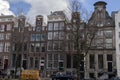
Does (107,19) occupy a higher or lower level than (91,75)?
higher

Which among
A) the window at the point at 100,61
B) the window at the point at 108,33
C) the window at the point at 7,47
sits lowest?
the window at the point at 100,61

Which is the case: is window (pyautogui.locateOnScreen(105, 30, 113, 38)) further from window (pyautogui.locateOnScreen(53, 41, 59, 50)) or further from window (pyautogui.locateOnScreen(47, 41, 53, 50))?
window (pyautogui.locateOnScreen(47, 41, 53, 50))

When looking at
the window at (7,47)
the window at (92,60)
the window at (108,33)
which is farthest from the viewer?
the window at (7,47)

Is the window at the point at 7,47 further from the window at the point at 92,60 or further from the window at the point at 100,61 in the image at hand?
the window at the point at 100,61

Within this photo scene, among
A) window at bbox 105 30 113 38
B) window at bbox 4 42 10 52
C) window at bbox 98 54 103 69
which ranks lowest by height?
window at bbox 98 54 103 69

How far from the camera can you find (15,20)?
254 feet

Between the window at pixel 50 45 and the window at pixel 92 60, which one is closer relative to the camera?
the window at pixel 92 60

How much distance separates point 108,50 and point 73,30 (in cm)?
1781

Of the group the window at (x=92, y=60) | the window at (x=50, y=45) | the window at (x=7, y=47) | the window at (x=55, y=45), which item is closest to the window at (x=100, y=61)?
the window at (x=92, y=60)

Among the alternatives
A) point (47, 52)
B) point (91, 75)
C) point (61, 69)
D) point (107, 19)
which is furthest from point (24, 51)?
point (107, 19)

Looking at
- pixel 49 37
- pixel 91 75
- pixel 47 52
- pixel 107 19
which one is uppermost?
pixel 107 19

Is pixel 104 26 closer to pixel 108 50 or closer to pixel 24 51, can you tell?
pixel 108 50

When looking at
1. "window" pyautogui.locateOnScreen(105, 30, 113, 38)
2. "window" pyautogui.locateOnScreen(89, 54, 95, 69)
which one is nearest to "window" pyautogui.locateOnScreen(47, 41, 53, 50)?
"window" pyautogui.locateOnScreen(89, 54, 95, 69)

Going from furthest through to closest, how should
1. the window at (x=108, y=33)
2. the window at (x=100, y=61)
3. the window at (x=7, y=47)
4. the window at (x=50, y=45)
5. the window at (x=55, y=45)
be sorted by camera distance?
the window at (x=7, y=47) < the window at (x=50, y=45) < the window at (x=55, y=45) < the window at (x=108, y=33) < the window at (x=100, y=61)
